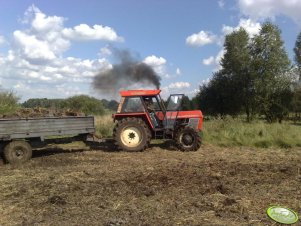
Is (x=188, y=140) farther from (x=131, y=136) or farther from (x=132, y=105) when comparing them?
(x=132, y=105)

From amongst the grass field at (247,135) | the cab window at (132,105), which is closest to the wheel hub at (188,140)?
the grass field at (247,135)

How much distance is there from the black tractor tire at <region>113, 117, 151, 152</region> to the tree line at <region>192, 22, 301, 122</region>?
28511 mm

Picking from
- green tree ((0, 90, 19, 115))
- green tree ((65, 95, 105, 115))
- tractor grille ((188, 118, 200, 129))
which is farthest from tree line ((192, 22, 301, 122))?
tractor grille ((188, 118, 200, 129))

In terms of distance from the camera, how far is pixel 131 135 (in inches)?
506

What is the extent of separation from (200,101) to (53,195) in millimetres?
38874

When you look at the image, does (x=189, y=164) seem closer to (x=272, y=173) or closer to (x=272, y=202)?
(x=272, y=173)

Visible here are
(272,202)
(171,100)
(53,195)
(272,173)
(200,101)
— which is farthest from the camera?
Result: (200,101)

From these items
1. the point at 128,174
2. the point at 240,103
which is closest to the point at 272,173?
the point at 128,174

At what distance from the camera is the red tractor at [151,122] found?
41.6ft

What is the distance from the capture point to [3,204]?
6.64 meters

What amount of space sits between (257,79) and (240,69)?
2.35 metres

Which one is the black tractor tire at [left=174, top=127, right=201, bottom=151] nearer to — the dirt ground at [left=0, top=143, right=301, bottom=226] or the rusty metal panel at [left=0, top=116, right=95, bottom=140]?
the dirt ground at [left=0, top=143, right=301, bottom=226]

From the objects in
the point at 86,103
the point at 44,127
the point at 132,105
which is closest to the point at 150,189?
the point at 44,127

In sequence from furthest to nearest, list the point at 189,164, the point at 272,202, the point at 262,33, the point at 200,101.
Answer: the point at 200,101
the point at 262,33
the point at 189,164
the point at 272,202
